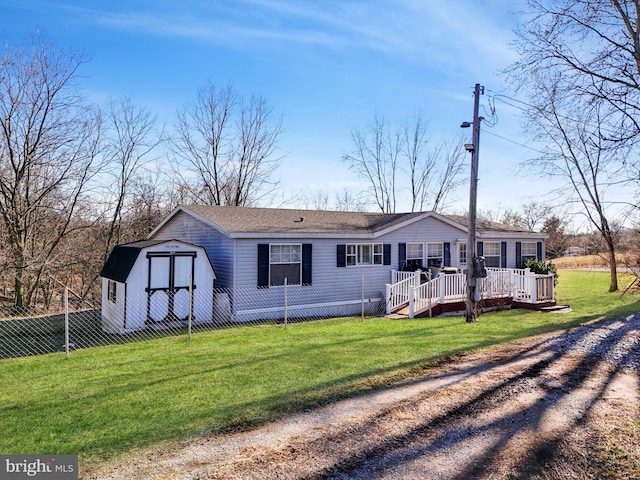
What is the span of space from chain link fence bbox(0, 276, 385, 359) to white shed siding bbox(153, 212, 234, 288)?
490 millimetres

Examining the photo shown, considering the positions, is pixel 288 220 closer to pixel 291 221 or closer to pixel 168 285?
pixel 291 221

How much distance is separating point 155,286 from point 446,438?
901 centimetres

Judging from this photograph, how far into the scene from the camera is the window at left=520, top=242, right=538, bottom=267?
62.2 ft

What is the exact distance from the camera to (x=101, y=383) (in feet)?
18.9

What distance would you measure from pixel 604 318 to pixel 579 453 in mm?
10170

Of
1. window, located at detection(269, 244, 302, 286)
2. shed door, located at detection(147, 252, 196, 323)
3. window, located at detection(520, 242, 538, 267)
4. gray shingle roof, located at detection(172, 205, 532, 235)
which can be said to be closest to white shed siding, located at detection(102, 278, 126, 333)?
shed door, located at detection(147, 252, 196, 323)

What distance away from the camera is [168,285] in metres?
11.1

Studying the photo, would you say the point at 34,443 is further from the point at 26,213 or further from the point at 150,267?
the point at 26,213

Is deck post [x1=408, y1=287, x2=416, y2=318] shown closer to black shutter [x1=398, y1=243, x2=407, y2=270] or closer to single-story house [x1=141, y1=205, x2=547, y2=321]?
single-story house [x1=141, y1=205, x2=547, y2=321]

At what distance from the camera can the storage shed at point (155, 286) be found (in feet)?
34.8

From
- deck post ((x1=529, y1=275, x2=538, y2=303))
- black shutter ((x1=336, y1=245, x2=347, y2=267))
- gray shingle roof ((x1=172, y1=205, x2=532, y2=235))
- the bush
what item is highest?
gray shingle roof ((x1=172, y1=205, x2=532, y2=235))

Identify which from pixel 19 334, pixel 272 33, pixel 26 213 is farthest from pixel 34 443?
pixel 26 213

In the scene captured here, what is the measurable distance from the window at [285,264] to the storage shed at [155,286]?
1847mm

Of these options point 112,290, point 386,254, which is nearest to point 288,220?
point 386,254
